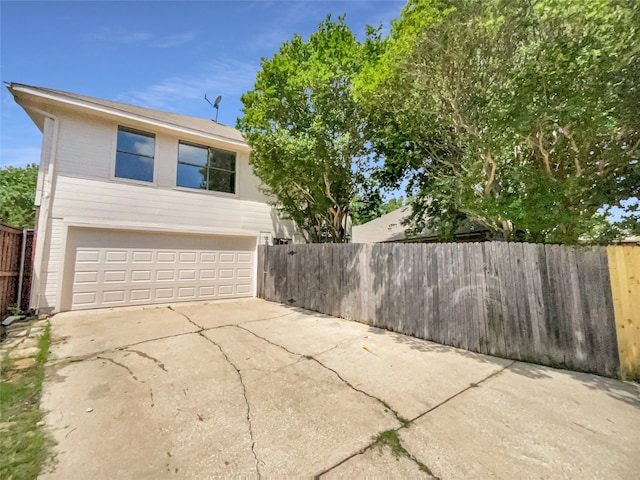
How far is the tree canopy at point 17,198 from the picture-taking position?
13.2 m

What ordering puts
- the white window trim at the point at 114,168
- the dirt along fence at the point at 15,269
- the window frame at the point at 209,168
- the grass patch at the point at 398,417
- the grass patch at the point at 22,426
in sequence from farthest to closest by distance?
the window frame at the point at 209,168 → the white window trim at the point at 114,168 → the dirt along fence at the point at 15,269 → the grass patch at the point at 398,417 → the grass patch at the point at 22,426

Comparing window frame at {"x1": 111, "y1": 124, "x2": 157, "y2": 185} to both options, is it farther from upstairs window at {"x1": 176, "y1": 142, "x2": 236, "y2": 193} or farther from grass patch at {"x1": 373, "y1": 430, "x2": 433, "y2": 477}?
grass patch at {"x1": 373, "y1": 430, "x2": 433, "y2": 477}

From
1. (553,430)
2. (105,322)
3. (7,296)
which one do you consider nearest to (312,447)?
(553,430)

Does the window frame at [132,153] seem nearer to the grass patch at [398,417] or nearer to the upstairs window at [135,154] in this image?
the upstairs window at [135,154]

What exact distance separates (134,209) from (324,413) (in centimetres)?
722

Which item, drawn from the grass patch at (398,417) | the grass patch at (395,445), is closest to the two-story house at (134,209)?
the grass patch at (398,417)

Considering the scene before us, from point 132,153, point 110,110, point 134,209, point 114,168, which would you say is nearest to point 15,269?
point 134,209

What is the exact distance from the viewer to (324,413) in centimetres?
254

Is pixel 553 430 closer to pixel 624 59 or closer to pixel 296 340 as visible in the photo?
pixel 296 340

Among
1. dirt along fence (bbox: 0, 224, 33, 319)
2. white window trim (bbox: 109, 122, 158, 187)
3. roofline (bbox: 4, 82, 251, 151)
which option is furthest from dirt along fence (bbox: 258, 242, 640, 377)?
dirt along fence (bbox: 0, 224, 33, 319)

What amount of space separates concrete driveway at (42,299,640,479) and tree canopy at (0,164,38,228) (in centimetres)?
1425

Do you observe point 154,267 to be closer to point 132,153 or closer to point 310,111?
point 132,153

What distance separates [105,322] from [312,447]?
224 inches

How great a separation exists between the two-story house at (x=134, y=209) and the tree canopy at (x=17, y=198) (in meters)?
10.1
